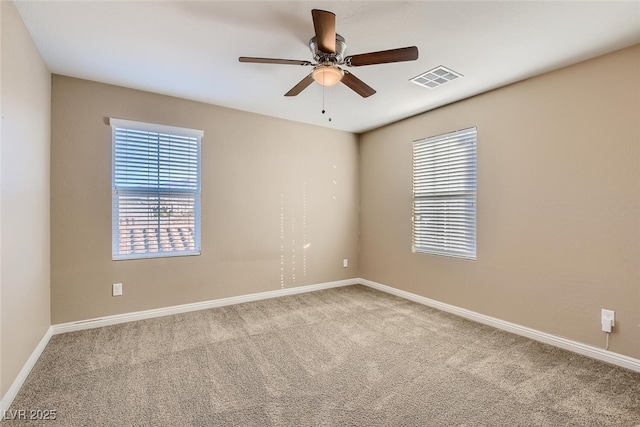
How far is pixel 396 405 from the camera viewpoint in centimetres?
185

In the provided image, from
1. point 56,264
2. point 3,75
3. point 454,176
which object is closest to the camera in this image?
point 3,75

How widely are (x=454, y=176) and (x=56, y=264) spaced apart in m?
4.33

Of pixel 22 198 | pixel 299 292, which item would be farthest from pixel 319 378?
pixel 22 198

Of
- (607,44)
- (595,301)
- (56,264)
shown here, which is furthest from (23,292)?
(607,44)

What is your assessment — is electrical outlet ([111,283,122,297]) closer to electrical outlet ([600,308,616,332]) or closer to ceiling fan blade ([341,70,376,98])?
ceiling fan blade ([341,70,376,98])

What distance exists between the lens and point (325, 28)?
1.74m

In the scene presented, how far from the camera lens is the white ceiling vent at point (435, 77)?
107 inches

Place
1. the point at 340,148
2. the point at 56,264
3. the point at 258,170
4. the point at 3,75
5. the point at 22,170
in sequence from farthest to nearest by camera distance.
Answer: the point at 340,148 → the point at 258,170 → the point at 56,264 → the point at 22,170 → the point at 3,75

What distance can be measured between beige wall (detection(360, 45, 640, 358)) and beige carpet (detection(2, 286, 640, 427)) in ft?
1.25

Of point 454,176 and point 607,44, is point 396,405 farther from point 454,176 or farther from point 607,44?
point 607,44

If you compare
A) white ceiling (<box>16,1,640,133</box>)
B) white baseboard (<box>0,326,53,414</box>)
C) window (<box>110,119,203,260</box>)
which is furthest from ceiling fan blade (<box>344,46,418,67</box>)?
white baseboard (<box>0,326,53,414</box>)

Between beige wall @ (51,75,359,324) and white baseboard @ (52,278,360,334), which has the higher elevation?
beige wall @ (51,75,359,324)

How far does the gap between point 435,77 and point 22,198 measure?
3.53 metres

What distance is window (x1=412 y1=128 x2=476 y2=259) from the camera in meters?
3.37
